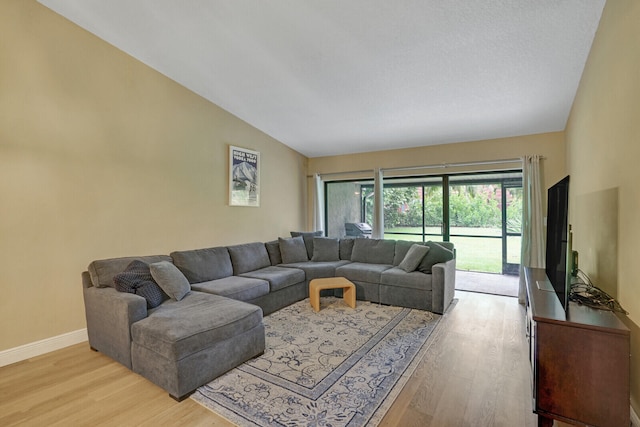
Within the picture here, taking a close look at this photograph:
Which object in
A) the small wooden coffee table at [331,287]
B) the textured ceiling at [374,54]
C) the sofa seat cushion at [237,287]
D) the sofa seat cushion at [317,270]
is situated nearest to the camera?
the textured ceiling at [374,54]

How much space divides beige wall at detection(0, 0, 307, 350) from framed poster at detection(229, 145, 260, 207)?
437 millimetres

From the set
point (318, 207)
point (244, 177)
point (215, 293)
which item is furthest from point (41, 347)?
point (318, 207)

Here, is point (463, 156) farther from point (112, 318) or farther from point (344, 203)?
point (112, 318)

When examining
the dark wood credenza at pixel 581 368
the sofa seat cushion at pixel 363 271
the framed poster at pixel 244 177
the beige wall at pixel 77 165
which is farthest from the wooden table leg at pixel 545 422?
the framed poster at pixel 244 177

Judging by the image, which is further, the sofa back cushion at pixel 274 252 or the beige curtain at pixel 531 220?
the sofa back cushion at pixel 274 252

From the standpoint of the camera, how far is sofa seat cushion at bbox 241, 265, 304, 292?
12.8ft

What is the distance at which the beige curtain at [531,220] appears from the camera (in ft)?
13.9

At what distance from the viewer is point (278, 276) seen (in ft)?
13.2

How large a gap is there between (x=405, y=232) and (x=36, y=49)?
535cm

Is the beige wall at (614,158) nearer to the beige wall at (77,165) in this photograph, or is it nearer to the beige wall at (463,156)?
the beige wall at (463,156)

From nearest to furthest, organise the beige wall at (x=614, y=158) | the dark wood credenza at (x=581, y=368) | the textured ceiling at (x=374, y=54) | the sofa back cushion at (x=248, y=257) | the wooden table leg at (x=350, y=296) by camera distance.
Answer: the dark wood credenza at (x=581, y=368) → the beige wall at (x=614, y=158) → the textured ceiling at (x=374, y=54) → the wooden table leg at (x=350, y=296) → the sofa back cushion at (x=248, y=257)

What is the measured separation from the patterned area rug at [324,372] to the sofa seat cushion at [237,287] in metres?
0.37

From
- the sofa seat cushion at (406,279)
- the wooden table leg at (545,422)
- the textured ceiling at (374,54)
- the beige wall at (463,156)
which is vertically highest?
the textured ceiling at (374,54)

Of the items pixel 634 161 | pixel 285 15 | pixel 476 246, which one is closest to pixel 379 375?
pixel 634 161
